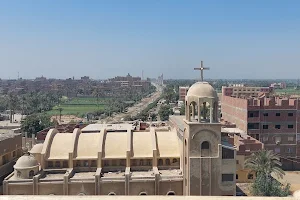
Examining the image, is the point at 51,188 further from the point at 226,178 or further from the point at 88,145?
the point at 226,178

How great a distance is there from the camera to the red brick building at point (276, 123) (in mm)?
57344

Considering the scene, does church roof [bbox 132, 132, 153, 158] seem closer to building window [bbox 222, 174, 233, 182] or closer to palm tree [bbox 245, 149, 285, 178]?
building window [bbox 222, 174, 233, 182]

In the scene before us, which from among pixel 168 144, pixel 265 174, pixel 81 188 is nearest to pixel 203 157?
pixel 168 144

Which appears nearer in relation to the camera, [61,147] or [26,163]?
[26,163]

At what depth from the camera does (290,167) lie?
55.8 metres

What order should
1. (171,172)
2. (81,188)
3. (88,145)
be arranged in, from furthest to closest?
(88,145) → (171,172) → (81,188)

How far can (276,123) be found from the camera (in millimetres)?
57875

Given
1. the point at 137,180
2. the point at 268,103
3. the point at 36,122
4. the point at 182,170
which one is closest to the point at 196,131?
the point at 182,170

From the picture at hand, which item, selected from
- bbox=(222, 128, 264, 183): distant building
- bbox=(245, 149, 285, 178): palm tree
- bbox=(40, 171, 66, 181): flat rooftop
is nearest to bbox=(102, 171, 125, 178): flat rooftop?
bbox=(40, 171, 66, 181): flat rooftop

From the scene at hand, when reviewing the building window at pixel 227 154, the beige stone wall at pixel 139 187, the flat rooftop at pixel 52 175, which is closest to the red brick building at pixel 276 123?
the building window at pixel 227 154

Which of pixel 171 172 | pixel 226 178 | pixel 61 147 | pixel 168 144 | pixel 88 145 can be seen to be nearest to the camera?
pixel 226 178

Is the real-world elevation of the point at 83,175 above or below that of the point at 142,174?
below

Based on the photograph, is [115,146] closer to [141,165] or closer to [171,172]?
[141,165]

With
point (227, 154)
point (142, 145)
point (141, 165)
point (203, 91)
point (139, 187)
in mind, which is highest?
point (203, 91)
